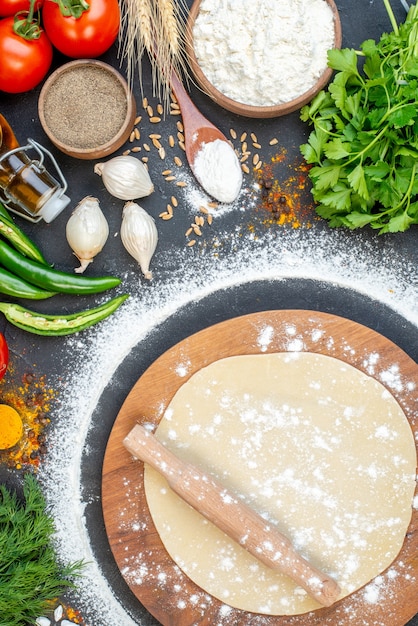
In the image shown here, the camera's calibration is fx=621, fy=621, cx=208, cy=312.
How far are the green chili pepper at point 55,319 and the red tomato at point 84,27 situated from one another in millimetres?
722

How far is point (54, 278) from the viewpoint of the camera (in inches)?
72.3

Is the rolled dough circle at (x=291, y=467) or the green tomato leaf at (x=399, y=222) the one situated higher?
the green tomato leaf at (x=399, y=222)

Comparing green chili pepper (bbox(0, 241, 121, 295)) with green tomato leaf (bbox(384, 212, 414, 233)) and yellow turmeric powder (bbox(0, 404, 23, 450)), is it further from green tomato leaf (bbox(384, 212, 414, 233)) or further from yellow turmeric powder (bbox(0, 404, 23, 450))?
green tomato leaf (bbox(384, 212, 414, 233))

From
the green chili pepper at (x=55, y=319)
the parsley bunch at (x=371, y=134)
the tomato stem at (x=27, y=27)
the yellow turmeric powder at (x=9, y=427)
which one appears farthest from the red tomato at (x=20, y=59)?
the yellow turmeric powder at (x=9, y=427)

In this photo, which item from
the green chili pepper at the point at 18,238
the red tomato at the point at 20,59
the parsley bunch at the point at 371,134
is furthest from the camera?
the green chili pepper at the point at 18,238

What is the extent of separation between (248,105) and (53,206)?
65 centimetres

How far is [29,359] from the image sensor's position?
6.28 ft

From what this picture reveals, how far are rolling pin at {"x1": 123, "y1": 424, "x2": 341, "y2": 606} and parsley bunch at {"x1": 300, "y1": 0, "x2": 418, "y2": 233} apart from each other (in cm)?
83

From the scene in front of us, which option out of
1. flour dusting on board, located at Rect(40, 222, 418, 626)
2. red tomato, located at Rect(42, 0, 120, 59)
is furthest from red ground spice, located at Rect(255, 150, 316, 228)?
red tomato, located at Rect(42, 0, 120, 59)

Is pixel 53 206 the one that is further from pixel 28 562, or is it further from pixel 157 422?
pixel 28 562

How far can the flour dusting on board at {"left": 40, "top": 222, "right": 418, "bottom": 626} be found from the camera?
1879 mm

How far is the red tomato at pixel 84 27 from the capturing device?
170cm

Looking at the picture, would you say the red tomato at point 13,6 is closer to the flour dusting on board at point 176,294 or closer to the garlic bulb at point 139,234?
the garlic bulb at point 139,234

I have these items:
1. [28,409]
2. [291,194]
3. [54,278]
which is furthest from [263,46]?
[28,409]
